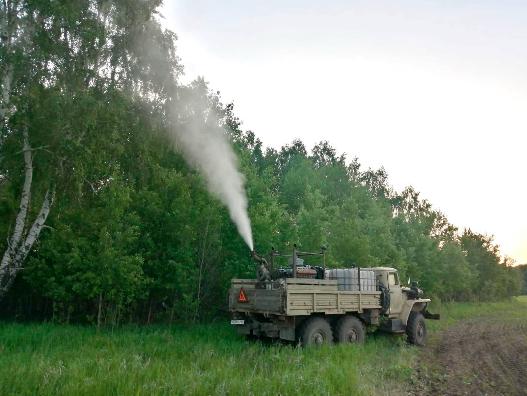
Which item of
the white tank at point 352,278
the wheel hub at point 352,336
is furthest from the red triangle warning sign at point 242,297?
the wheel hub at point 352,336

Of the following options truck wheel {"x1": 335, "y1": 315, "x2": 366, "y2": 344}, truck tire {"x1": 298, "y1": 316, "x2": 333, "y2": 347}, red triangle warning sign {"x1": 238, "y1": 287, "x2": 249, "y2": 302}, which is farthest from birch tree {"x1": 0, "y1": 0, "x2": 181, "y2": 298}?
truck wheel {"x1": 335, "y1": 315, "x2": 366, "y2": 344}

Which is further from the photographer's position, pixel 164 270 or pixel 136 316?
pixel 136 316

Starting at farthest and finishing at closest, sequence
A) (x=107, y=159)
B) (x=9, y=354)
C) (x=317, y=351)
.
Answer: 1. (x=107, y=159)
2. (x=317, y=351)
3. (x=9, y=354)

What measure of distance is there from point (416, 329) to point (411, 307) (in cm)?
74

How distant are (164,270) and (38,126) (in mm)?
6716

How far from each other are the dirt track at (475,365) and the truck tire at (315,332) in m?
2.54

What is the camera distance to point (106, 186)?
16.3m

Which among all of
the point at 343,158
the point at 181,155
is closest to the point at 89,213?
the point at 181,155

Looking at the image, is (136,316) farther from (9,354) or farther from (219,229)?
(9,354)

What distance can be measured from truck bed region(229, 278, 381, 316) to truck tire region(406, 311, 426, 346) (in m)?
2.28

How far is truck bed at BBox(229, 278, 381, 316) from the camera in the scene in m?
11.6

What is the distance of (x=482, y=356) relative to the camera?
12703mm

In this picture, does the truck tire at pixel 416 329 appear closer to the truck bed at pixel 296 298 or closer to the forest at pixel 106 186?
the truck bed at pixel 296 298

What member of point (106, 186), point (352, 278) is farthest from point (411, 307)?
point (106, 186)
